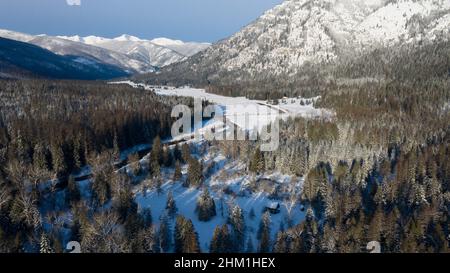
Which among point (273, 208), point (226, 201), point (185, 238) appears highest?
point (185, 238)

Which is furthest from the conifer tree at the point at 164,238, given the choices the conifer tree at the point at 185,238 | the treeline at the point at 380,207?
the treeline at the point at 380,207

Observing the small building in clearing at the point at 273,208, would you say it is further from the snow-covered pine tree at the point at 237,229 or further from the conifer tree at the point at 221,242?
the conifer tree at the point at 221,242

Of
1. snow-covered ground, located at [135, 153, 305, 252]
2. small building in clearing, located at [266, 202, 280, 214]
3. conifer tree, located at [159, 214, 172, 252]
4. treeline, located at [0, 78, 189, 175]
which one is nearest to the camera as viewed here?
conifer tree, located at [159, 214, 172, 252]

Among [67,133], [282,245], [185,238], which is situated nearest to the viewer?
[282,245]

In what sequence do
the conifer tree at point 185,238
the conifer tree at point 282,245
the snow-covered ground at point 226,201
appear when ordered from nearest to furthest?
the conifer tree at point 185,238
the conifer tree at point 282,245
the snow-covered ground at point 226,201

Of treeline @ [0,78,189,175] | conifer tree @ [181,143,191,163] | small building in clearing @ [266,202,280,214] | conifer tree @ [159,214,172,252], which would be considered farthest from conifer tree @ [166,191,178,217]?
treeline @ [0,78,189,175]

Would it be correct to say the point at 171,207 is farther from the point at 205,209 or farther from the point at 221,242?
the point at 221,242

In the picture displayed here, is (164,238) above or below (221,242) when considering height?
below

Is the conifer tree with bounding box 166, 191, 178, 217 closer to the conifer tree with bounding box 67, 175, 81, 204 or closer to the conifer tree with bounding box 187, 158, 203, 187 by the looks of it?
the conifer tree with bounding box 187, 158, 203, 187

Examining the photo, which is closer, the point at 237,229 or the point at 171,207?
the point at 237,229

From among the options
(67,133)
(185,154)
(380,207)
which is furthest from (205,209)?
(67,133)

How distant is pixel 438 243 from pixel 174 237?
1978 inches

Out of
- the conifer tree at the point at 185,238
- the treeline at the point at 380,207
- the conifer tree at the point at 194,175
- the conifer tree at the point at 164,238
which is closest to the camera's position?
the conifer tree at the point at 185,238
